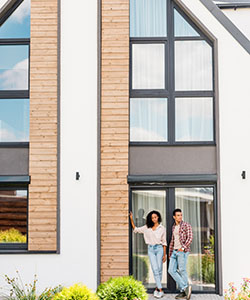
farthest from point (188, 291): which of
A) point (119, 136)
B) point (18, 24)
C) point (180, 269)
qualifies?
point (18, 24)

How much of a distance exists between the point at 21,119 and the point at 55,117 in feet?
2.72

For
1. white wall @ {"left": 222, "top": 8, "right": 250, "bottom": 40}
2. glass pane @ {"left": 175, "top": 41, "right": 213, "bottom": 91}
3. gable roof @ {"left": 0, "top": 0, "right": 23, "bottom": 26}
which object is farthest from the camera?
white wall @ {"left": 222, "top": 8, "right": 250, "bottom": 40}

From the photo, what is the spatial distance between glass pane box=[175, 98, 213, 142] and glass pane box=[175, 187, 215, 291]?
114cm

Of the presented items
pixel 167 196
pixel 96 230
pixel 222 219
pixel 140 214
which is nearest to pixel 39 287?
pixel 96 230

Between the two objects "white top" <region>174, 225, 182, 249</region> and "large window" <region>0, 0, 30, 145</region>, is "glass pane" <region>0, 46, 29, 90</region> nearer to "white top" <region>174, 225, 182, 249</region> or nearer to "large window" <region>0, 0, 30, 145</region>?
"large window" <region>0, 0, 30, 145</region>

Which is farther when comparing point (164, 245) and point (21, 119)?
point (21, 119)

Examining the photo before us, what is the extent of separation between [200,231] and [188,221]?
1.07 ft

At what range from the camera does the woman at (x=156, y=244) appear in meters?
9.60

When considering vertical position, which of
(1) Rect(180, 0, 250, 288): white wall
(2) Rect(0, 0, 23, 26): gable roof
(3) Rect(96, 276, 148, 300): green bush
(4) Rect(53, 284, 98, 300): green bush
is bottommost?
(3) Rect(96, 276, 148, 300): green bush

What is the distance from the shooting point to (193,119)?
10.2 metres

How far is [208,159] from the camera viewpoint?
10.0 meters

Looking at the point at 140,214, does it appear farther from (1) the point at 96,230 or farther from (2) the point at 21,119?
(2) the point at 21,119

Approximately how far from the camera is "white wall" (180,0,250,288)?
9703 mm

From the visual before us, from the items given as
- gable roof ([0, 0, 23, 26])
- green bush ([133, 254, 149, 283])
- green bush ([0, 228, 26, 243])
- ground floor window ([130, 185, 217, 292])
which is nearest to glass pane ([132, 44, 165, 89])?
ground floor window ([130, 185, 217, 292])
